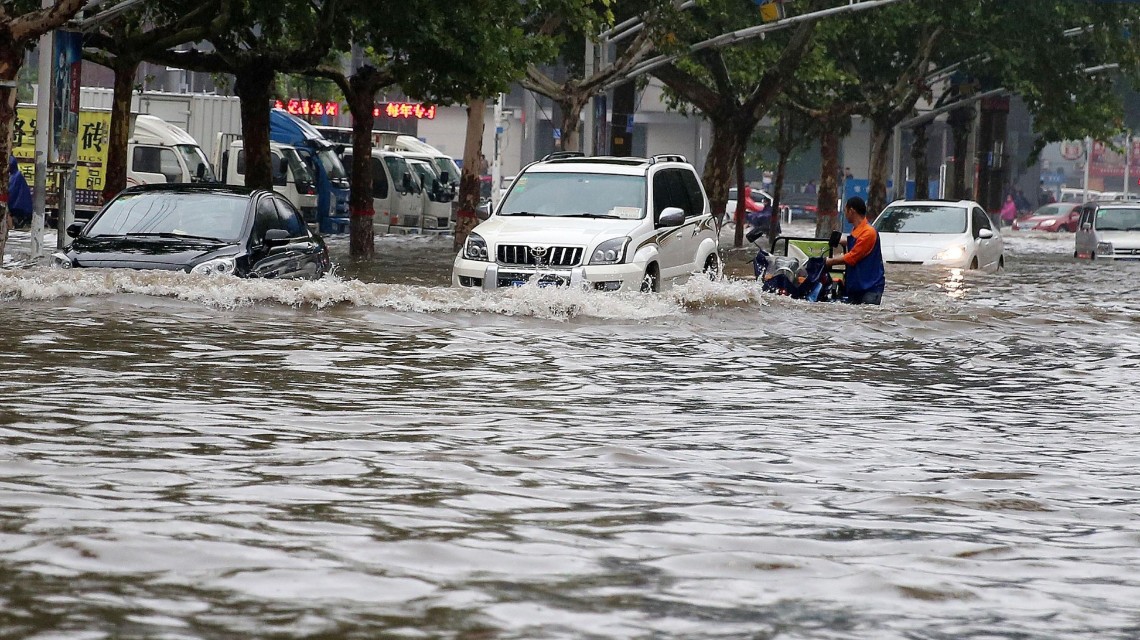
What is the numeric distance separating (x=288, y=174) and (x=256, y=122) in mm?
11634

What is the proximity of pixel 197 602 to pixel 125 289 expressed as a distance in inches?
431

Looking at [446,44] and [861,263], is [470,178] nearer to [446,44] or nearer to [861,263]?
[446,44]

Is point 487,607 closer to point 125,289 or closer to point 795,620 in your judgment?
point 795,620

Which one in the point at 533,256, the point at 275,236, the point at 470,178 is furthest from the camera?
the point at 470,178

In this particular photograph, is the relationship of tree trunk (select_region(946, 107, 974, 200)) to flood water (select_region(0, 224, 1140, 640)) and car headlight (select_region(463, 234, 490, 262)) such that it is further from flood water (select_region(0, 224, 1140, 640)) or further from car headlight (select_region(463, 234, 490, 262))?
flood water (select_region(0, 224, 1140, 640))

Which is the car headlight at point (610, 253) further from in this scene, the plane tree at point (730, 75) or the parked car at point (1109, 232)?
the parked car at point (1109, 232)

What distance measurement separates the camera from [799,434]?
9859 mm

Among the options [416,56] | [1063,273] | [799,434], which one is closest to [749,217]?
[1063,273]

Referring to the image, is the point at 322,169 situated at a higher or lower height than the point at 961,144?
lower

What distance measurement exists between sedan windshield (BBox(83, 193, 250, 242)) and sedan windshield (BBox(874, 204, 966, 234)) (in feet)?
44.4

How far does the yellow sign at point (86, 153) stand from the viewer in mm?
35969

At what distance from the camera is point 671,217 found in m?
18.2

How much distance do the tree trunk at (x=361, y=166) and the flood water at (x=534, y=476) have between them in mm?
12947

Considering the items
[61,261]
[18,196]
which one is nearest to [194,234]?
[61,261]
